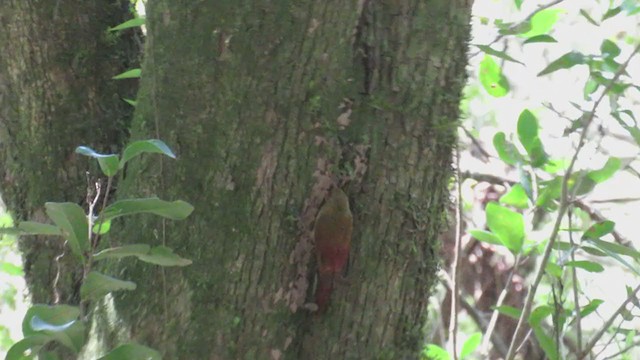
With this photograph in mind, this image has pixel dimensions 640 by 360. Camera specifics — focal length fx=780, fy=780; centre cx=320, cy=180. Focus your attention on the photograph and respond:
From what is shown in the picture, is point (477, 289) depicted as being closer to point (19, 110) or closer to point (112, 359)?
point (19, 110)

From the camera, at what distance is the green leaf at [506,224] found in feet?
4.42

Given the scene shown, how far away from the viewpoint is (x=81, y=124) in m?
1.39

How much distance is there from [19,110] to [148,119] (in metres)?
0.39

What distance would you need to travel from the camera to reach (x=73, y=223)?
3.02ft

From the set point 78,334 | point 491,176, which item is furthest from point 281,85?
point 491,176

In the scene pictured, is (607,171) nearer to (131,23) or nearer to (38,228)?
(131,23)

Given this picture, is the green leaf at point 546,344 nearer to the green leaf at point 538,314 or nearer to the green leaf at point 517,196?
the green leaf at point 538,314

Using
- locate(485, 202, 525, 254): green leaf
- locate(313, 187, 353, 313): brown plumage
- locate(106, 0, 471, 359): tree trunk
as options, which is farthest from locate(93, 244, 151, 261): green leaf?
locate(485, 202, 525, 254): green leaf

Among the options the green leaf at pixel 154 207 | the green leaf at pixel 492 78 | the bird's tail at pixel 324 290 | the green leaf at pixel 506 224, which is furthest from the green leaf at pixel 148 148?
the green leaf at pixel 492 78

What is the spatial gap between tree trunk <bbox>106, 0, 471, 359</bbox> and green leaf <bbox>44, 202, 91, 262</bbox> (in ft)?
0.47

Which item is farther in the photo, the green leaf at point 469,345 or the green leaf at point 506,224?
the green leaf at point 469,345

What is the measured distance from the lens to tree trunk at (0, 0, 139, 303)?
1.37 metres

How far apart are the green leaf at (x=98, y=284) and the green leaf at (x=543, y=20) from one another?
3.28ft

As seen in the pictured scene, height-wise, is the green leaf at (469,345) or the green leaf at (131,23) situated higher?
the green leaf at (131,23)
